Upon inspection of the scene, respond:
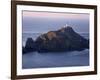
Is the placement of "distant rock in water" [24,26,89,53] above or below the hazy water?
above

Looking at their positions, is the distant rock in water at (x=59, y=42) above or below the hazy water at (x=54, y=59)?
above

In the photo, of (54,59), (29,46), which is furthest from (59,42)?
(29,46)

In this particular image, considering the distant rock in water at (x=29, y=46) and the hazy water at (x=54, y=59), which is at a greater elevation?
the distant rock in water at (x=29, y=46)

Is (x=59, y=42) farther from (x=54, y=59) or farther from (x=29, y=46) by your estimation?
(x=29, y=46)

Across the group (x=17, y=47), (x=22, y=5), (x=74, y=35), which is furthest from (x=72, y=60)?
(x=22, y=5)

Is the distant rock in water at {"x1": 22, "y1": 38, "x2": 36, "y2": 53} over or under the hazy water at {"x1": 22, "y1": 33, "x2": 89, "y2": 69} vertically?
over
